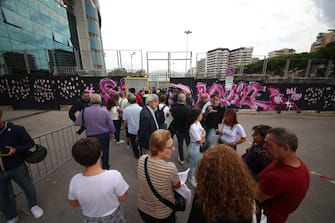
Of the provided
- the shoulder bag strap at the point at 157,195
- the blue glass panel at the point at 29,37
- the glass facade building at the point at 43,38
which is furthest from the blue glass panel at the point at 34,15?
the shoulder bag strap at the point at 157,195

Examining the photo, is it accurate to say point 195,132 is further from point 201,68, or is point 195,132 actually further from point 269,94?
point 269,94

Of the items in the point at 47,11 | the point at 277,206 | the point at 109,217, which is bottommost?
the point at 109,217

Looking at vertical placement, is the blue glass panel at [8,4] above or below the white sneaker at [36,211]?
above

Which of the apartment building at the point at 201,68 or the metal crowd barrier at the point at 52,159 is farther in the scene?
the apartment building at the point at 201,68

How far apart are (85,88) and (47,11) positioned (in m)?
20.9

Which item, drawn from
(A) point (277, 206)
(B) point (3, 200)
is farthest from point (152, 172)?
(B) point (3, 200)

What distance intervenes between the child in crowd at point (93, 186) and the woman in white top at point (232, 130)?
7.43ft

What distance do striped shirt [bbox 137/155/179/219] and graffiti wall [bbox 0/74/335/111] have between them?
8672 mm

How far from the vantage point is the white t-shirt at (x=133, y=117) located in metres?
3.60

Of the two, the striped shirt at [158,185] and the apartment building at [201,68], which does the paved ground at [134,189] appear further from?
the apartment building at [201,68]

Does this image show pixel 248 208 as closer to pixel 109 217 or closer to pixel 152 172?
pixel 152 172

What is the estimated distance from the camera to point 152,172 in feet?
4.48

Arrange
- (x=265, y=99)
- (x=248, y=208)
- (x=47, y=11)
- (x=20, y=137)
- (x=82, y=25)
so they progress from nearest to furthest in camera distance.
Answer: (x=248, y=208) → (x=20, y=137) → (x=265, y=99) → (x=47, y=11) → (x=82, y=25)

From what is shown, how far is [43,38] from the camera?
62.0 feet
